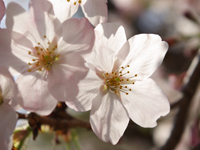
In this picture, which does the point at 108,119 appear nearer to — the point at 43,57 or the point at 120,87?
the point at 120,87

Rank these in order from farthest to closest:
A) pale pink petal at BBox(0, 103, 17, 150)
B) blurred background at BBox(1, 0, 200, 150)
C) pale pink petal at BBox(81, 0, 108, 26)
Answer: blurred background at BBox(1, 0, 200, 150)
pale pink petal at BBox(81, 0, 108, 26)
pale pink petal at BBox(0, 103, 17, 150)

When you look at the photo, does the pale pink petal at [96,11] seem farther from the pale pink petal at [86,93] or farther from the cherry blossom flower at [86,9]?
the pale pink petal at [86,93]

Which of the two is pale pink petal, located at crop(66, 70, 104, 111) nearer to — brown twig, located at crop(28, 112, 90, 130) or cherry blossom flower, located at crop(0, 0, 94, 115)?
cherry blossom flower, located at crop(0, 0, 94, 115)

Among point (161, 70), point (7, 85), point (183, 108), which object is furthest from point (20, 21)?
point (161, 70)

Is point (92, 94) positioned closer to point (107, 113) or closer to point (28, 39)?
point (107, 113)

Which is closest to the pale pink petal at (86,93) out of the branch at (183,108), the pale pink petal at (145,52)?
the pale pink petal at (145,52)

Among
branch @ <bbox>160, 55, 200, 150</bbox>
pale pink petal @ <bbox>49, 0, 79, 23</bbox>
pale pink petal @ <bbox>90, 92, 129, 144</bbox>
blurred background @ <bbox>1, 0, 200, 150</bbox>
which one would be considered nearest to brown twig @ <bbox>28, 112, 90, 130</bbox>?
blurred background @ <bbox>1, 0, 200, 150</bbox>
